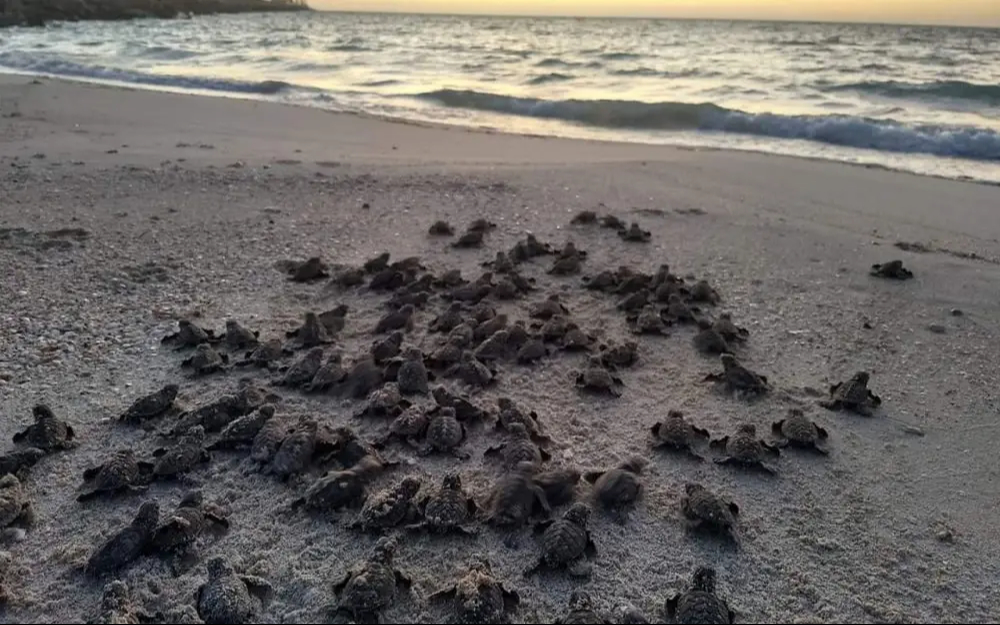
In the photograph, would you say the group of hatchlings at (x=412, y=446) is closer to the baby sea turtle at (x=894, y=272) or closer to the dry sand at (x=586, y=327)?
the dry sand at (x=586, y=327)

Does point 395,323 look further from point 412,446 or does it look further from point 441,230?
point 441,230

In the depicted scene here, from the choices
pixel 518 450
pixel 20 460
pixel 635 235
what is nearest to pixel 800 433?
pixel 518 450

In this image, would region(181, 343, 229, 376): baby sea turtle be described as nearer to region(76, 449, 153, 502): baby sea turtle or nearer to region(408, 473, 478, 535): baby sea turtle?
region(76, 449, 153, 502): baby sea turtle

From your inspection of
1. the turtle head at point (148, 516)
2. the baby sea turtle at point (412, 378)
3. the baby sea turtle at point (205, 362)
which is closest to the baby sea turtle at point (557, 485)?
the baby sea turtle at point (412, 378)

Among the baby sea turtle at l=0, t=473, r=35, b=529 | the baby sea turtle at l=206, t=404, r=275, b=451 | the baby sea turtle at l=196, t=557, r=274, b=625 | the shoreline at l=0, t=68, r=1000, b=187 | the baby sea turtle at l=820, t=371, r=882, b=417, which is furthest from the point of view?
the shoreline at l=0, t=68, r=1000, b=187

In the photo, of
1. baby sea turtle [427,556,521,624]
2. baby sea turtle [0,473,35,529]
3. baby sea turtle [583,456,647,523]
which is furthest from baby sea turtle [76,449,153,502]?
baby sea turtle [583,456,647,523]
